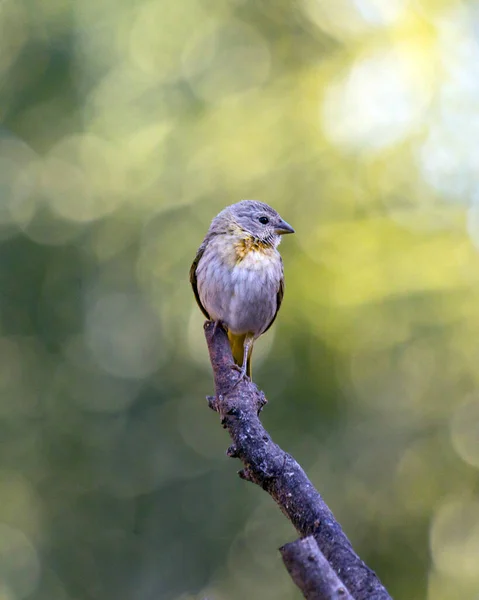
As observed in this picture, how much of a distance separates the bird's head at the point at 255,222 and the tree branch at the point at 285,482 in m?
2.55

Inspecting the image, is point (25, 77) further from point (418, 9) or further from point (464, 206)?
point (464, 206)

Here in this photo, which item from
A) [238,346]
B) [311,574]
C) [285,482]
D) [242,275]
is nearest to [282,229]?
[242,275]

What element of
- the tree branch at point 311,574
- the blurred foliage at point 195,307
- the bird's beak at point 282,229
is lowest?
the tree branch at point 311,574

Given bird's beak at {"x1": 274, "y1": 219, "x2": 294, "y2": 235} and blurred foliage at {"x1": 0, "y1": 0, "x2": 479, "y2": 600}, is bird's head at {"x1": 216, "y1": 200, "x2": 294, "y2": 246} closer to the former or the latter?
bird's beak at {"x1": 274, "y1": 219, "x2": 294, "y2": 235}

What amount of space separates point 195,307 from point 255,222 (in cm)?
386

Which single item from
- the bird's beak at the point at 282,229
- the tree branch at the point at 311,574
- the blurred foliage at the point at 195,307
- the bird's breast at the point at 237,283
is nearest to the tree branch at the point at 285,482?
the tree branch at the point at 311,574

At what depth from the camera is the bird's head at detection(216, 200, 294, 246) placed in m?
5.93

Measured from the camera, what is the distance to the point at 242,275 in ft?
18.3

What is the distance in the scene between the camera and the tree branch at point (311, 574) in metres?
1.84

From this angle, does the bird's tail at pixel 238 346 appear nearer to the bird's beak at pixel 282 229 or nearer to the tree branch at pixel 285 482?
the bird's beak at pixel 282 229

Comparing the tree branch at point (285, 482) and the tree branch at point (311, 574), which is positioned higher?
the tree branch at point (285, 482)

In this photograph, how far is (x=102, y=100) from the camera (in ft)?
37.6

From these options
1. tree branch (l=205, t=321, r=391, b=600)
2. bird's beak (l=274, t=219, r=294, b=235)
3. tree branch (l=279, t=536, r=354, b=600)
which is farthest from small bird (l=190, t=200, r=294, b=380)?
tree branch (l=279, t=536, r=354, b=600)

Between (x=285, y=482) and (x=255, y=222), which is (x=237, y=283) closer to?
(x=255, y=222)
